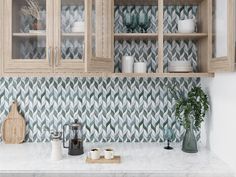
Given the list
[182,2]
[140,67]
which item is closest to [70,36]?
[140,67]

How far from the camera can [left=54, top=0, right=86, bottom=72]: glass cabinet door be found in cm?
194

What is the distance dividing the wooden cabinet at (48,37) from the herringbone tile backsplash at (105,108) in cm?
40

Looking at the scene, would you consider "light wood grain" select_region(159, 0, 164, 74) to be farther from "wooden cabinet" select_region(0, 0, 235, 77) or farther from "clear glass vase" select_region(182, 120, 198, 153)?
"clear glass vase" select_region(182, 120, 198, 153)

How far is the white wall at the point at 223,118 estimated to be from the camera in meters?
1.69

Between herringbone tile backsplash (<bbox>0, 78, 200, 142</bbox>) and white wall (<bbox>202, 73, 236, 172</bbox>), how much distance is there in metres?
0.32

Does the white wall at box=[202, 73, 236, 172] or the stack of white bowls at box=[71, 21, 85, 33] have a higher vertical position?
the stack of white bowls at box=[71, 21, 85, 33]

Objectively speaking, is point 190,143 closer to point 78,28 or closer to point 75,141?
point 75,141

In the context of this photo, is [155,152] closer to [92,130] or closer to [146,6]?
[92,130]

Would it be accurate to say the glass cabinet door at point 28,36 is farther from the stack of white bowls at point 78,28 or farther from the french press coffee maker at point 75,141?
the french press coffee maker at point 75,141

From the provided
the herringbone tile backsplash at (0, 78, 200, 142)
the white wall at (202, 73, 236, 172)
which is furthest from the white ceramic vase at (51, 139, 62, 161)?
the white wall at (202, 73, 236, 172)

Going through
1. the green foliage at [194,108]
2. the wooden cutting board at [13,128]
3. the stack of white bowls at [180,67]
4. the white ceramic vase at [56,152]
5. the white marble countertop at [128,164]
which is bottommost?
the white marble countertop at [128,164]

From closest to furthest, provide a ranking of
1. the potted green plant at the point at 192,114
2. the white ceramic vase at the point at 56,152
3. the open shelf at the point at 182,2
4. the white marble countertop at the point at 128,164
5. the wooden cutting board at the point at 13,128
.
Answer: the white marble countertop at the point at 128,164 < the white ceramic vase at the point at 56,152 < the potted green plant at the point at 192,114 < the open shelf at the point at 182,2 < the wooden cutting board at the point at 13,128

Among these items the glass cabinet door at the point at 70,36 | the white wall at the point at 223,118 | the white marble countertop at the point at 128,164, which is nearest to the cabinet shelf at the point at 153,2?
the glass cabinet door at the point at 70,36

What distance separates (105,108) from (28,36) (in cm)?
83
